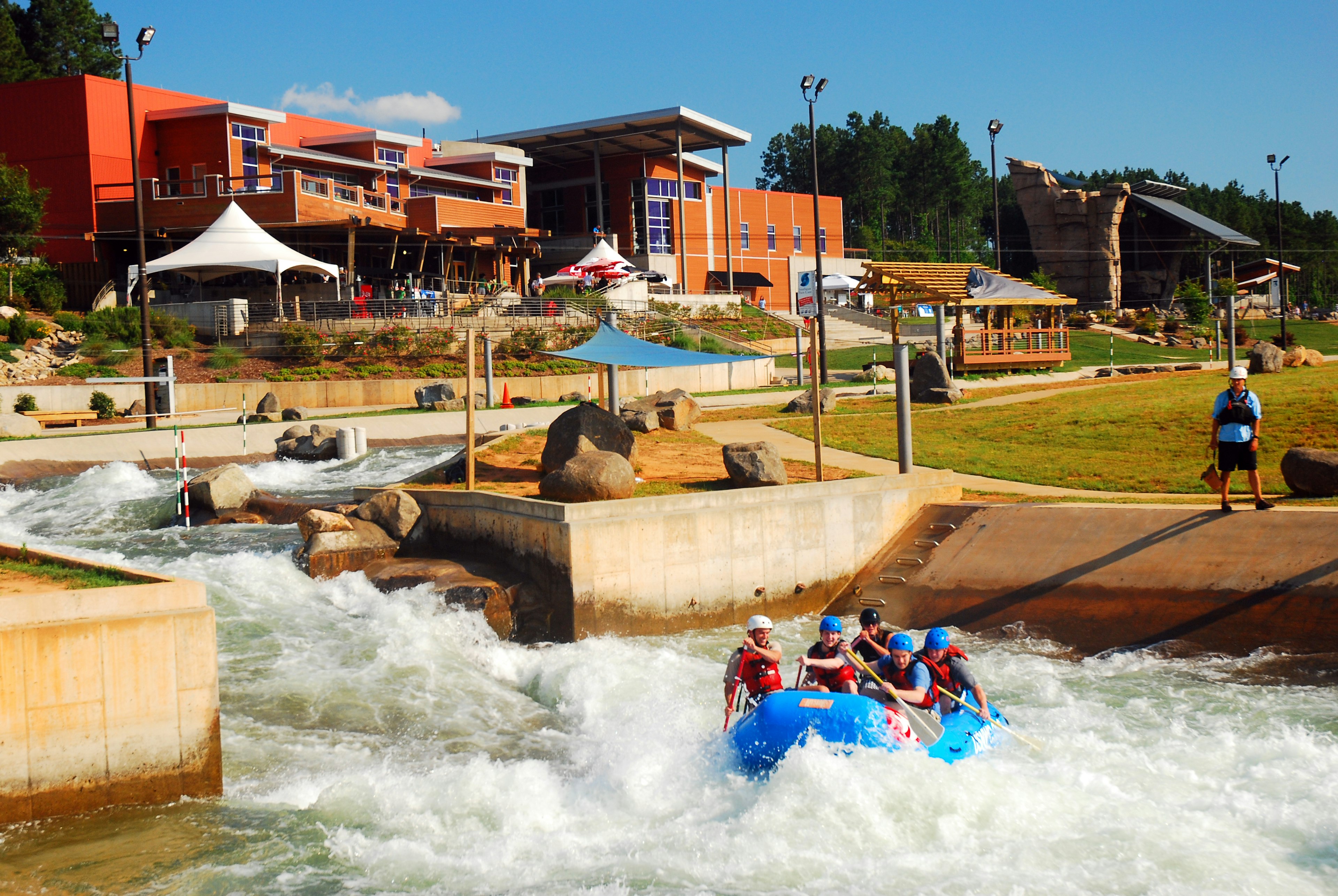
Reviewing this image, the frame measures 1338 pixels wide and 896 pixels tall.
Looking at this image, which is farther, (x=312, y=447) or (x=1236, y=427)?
(x=312, y=447)

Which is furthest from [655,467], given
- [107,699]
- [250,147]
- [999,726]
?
[250,147]

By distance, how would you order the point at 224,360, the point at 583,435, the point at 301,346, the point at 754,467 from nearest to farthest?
the point at 754,467 < the point at 583,435 < the point at 224,360 < the point at 301,346

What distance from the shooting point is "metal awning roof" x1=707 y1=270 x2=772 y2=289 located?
215ft

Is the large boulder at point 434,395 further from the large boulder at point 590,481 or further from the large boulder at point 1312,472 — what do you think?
the large boulder at point 1312,472

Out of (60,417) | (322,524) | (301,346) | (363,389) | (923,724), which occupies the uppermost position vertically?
(301,346)

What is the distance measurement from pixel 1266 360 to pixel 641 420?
16655 mm

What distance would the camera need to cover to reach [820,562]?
15422mm

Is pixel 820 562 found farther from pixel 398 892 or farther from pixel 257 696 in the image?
pixel 398 892

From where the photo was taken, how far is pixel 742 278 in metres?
66.9

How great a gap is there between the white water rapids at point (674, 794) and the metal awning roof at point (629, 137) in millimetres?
48315

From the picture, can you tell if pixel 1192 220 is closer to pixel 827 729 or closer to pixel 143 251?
pixel 143 251

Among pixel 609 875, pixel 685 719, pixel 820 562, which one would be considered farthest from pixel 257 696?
pixel 820 562

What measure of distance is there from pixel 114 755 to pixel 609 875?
3922mm

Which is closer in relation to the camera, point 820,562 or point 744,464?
point 820,562
